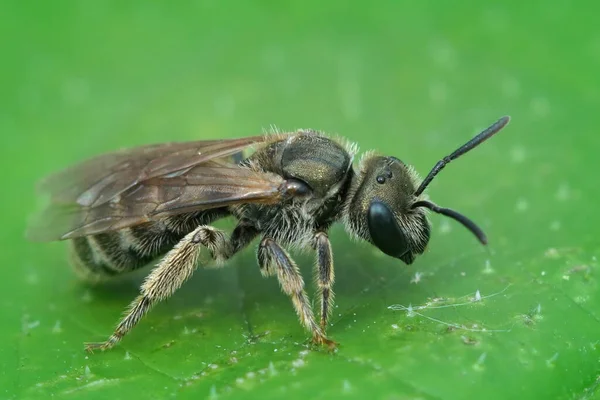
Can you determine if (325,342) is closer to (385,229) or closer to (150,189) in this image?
(385,229)

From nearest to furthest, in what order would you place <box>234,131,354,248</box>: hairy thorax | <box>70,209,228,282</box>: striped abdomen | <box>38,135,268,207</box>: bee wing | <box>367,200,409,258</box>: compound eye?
<box>367,200,409,258</box>: compound eye → <box>234,131,354,248</box>: hairy thorax → <box>38,135,268,207</box>: bee wing → <box>70,209,228,282</box>: striped abdomen

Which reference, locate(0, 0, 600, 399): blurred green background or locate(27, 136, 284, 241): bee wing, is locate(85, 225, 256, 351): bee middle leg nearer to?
locate(0, 0, 600, 399): blurred green background

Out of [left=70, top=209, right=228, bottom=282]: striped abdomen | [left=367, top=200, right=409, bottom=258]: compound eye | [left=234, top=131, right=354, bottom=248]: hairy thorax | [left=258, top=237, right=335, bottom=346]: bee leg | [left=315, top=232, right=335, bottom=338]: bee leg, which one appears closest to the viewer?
[left=258, top=237, right=335, bottom=346]: bee leg

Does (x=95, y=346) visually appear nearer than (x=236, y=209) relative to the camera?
Yes

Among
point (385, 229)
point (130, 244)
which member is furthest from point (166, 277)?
point (385, 229)

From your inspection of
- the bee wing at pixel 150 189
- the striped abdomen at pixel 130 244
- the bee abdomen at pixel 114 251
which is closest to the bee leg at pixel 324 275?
the bee wing at pixel 150 189

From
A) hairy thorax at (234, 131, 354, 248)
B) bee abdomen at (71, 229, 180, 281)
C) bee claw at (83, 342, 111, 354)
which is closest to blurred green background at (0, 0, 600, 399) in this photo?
bee claw at (83, 342, 111, 354)
